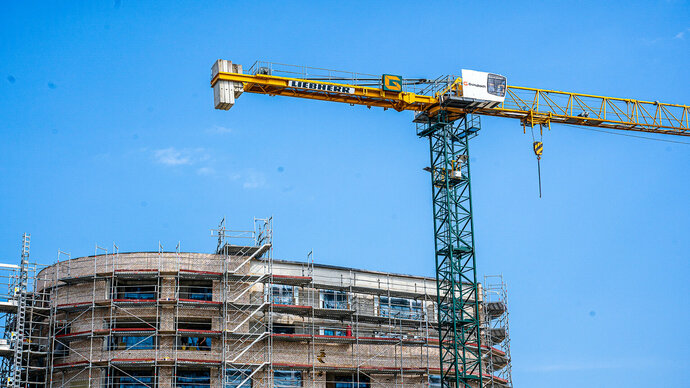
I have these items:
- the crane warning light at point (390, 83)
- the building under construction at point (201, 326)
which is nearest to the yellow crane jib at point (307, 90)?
the crane warning light at point (390, 83)

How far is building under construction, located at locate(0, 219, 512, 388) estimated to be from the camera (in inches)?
2309

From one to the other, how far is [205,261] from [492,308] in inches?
945

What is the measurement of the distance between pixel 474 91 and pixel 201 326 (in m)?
25.0

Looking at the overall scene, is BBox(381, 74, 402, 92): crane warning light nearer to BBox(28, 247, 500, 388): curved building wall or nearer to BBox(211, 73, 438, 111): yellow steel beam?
BBox(211, 73, 438, 111): yellow steel beam

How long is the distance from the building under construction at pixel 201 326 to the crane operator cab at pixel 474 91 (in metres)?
14.4

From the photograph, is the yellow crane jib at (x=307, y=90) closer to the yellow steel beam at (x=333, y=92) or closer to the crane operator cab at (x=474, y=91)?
the yellow steel beam at (x=333, y=92)

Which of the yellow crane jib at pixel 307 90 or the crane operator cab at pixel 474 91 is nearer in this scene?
the yellow crane jib at pixel 307 90

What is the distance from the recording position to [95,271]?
2372 inches

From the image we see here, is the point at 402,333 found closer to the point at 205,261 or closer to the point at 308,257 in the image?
the point at 308,257

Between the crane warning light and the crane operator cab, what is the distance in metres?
3.25

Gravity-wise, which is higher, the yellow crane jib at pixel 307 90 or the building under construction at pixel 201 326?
the yellow crane jib at pixel 307 90

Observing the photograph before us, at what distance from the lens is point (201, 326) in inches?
2391

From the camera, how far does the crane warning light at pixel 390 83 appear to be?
2534 inches

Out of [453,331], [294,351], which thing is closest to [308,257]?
[294,351]
